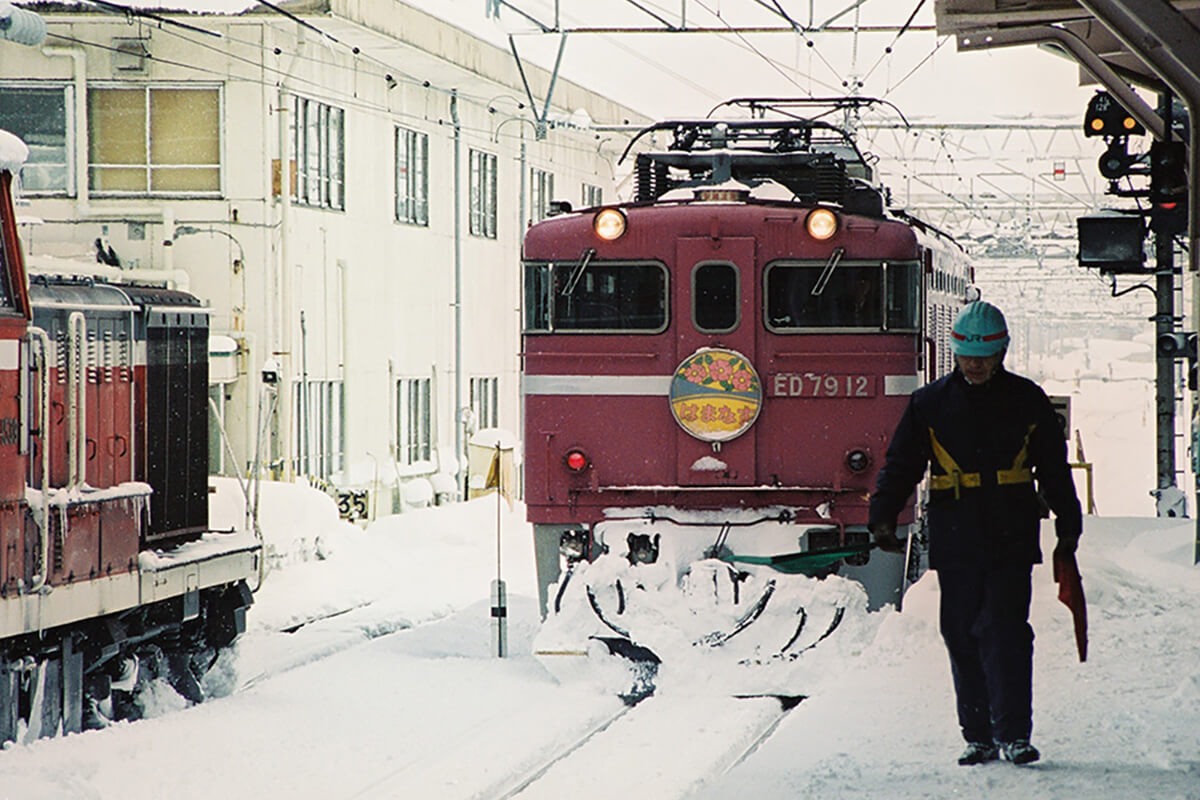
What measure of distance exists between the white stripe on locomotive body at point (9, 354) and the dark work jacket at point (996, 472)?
441cm

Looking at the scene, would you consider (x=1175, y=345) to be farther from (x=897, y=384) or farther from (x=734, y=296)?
(x=734, y=296)

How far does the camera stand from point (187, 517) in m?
9.86

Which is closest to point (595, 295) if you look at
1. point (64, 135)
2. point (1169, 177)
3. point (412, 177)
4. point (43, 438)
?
point (43, 438)

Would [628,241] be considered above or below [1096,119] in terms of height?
below

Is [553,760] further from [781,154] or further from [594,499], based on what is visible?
[781,154]

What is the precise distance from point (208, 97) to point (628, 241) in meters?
10.9

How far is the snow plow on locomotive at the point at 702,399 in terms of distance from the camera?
941 cm

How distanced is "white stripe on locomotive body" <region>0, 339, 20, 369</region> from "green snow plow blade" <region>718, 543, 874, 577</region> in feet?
12.3

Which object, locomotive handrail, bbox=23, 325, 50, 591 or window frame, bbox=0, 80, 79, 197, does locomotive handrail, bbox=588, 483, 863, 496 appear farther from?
window frame, bbox=0, 80, 79, 197

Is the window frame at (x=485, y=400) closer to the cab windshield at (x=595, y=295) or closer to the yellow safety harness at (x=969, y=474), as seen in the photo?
the cab windshield at (x=595, y=295)

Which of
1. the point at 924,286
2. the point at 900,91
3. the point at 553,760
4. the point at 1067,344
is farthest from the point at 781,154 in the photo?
the point at 1067,344

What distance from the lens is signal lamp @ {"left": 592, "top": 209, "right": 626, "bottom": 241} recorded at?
971 centimetres

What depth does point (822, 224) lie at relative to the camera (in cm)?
958

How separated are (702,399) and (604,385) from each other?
60 centimetres
